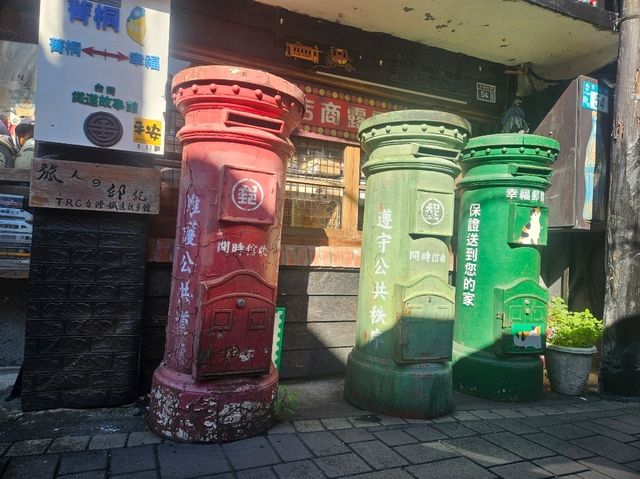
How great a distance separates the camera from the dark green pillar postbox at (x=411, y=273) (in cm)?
377

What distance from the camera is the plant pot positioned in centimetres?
468

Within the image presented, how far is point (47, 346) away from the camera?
3.63 metres

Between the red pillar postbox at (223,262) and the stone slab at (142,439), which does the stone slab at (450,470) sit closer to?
the red pillar postbox at (223,262)

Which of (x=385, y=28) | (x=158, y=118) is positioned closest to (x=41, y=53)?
(x=158, y=118)

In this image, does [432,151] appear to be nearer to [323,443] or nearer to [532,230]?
[532,230]

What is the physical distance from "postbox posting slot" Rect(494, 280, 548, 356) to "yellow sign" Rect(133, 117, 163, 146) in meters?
3.64

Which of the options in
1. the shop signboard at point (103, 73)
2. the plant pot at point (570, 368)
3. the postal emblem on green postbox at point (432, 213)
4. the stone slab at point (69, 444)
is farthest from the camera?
the plant pot at point (570, 368)

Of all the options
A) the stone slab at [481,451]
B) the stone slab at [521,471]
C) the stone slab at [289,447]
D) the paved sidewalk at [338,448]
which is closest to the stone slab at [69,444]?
the paved sidewalk at [338,448]

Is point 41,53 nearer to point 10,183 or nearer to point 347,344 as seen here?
point 10,183

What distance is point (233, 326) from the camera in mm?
3189

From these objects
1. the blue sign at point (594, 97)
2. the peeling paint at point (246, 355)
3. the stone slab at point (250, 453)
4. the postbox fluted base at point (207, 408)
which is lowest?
the stone slab at point (250, 453)

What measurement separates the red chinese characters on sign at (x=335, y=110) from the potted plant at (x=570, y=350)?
10.8 ft

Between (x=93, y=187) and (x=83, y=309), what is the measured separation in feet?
3.45

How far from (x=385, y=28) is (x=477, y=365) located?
4.09 meters
